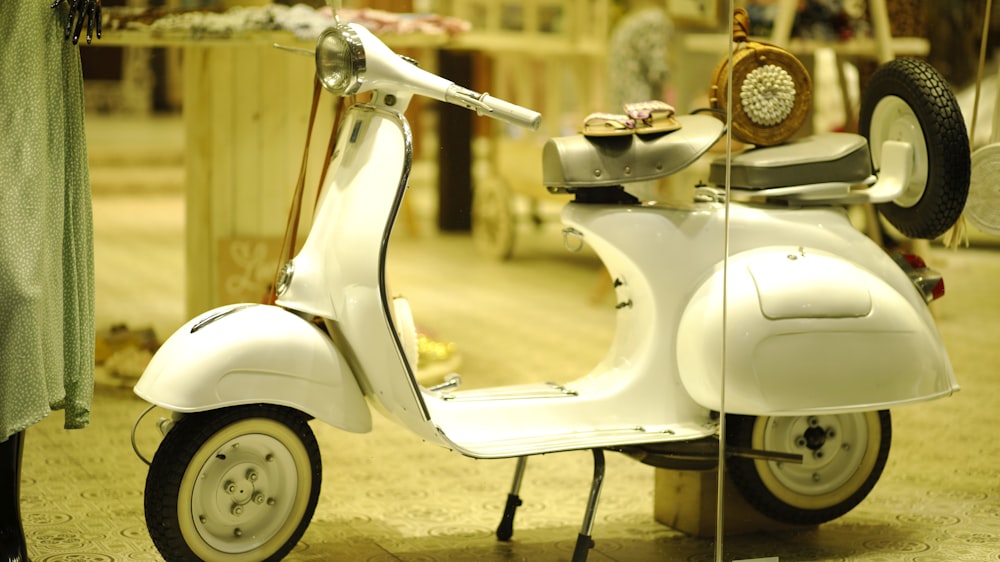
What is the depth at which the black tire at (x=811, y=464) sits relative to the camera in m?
2.65

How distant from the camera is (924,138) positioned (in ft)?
8.72

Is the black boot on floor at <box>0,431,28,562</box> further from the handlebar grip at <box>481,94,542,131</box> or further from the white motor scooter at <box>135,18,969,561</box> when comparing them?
the handlebar grip at <box>481,94,542,131</box>

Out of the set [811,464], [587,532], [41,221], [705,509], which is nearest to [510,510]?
[587,532]

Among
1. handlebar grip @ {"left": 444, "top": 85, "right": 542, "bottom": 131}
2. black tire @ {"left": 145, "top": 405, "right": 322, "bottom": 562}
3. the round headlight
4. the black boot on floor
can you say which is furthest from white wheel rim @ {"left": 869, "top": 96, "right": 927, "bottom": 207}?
the black boot on floor

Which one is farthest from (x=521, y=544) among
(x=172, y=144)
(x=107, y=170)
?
(x=172, y=144)

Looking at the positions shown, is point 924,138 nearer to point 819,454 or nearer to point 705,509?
point 819,454

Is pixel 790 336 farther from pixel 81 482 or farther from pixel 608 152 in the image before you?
pixel 81 482

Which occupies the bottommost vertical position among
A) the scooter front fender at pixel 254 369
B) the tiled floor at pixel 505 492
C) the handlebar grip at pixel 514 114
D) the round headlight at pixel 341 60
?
the tiled floor at pixel 505 492

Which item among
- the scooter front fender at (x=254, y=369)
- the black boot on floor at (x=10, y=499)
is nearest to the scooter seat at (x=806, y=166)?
the scooter front fender at (x=254, y=369)

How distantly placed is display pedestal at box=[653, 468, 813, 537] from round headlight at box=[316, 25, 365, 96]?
108 centimetres

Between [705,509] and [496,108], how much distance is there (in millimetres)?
972

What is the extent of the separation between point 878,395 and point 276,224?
2125 mm

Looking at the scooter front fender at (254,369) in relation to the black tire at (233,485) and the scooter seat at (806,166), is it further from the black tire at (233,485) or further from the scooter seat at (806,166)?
the scooter seat at (806,166)

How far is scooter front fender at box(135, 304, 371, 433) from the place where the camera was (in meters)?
2.22
